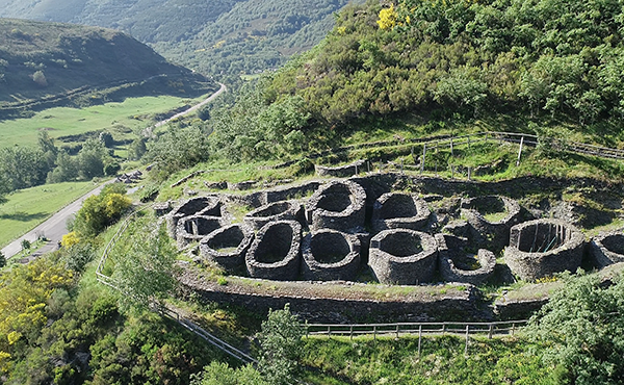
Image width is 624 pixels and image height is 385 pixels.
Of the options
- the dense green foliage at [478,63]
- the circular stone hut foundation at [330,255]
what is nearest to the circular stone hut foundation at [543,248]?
the circular stone hut foundation at [330,255]

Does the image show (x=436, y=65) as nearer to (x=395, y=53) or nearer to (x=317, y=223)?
(x=395, y=53)

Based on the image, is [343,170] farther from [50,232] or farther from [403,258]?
[50,232]

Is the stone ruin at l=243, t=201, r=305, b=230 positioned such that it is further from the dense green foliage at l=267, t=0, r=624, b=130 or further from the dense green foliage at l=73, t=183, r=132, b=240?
the dense green foliage at l=73, t=183, r=132, b=240

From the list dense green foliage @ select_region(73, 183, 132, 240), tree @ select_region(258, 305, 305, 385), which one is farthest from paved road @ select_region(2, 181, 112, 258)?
tree @ select_region(258, 305, 305, 385)

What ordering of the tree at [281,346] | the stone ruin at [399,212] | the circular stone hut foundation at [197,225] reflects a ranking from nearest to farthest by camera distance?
1. the tree at [281,346]
2. the stone ruin at [399,212]
3. the circular stone hut foundation at [197,225]

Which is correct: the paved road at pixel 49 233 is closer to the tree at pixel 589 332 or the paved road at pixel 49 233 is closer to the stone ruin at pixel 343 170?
the stone ruin at pixel 343 170

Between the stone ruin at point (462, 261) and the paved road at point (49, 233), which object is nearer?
the stone ruin at point (462, 261)

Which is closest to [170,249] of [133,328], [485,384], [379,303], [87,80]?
[133,328]
